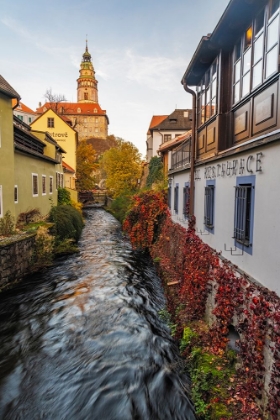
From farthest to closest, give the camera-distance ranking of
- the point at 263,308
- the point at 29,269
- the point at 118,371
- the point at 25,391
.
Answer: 1. the point at 29,269
2. the point at 118,371
3. the point at 25,391
4. the point at 263,308

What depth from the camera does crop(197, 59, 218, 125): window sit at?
338 inches

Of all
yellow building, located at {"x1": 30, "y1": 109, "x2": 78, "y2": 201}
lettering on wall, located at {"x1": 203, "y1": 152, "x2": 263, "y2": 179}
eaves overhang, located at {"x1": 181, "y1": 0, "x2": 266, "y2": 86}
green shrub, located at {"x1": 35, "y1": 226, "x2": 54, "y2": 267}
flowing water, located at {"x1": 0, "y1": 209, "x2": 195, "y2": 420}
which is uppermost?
yellow building, located at {"x1": 30, "y1": 109, "x2": 78, "y2": 201}

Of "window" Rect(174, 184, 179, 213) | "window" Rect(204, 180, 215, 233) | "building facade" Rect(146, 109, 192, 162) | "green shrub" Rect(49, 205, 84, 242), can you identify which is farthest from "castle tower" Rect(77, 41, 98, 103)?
"window" Rect(204, 180, 215, 233)

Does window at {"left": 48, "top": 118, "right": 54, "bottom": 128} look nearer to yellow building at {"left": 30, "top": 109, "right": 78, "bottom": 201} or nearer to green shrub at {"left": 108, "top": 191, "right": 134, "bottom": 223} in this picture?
yellow building at {"left": 30, "top": 109, "right": 78, "bottom": 201}

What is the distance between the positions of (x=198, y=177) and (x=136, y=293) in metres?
4.89

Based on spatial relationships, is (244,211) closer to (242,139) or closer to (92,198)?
(242,139)

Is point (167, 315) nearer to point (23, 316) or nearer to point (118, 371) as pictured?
point (118, 371)

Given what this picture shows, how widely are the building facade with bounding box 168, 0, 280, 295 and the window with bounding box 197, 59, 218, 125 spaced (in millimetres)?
29

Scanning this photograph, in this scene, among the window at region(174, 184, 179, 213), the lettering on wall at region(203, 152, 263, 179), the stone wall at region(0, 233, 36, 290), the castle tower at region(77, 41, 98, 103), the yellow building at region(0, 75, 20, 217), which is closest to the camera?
the lettering on wall at region(203, 152, 263, 179)

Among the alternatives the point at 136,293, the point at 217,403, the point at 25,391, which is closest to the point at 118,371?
the point at 25,391

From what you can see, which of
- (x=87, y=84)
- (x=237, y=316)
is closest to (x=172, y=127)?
(x=237, y=316)

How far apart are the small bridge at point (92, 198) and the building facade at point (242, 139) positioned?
142ft

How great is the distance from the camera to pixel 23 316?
9086mm

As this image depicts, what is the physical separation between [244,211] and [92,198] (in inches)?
2054
